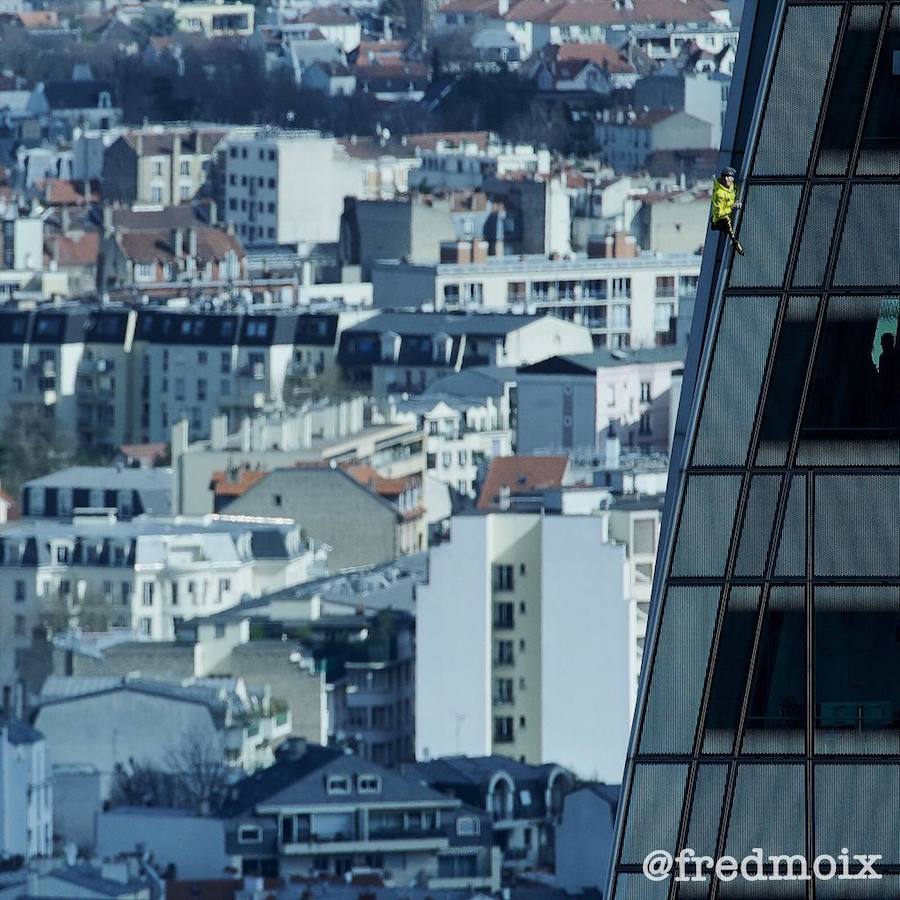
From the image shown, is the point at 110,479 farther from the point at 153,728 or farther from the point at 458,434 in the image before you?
the point at 153,728

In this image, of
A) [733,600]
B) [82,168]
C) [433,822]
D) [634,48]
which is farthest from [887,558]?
[634,48]

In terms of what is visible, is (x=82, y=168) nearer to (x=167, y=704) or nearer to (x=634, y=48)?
(x=634, y=48)

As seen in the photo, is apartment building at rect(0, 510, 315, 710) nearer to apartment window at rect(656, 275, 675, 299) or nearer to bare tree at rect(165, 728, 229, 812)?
bare tree at rect(165, 728, 229, 812)

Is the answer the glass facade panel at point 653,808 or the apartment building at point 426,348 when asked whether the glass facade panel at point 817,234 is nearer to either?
the glass facade panel at point 653,808

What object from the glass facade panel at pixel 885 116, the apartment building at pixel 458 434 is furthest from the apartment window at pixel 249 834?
the glass facade panel at pixel 885 116

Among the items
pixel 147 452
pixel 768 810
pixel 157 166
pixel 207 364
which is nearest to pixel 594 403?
pixel 147 452

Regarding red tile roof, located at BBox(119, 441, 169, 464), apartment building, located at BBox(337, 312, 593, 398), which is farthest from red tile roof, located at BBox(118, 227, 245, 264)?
red tile roof, located at BBox(119, 441, 169, 464)

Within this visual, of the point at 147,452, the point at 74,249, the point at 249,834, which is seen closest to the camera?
the point at 249,834
